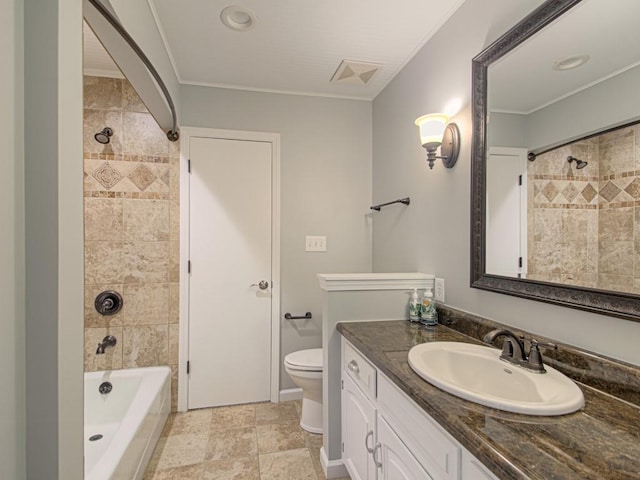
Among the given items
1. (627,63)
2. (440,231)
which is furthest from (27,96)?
(440,231)

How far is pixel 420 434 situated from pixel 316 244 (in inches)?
72.9

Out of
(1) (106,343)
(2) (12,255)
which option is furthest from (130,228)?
(2) (12,255)

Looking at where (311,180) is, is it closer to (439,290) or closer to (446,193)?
(446,193)

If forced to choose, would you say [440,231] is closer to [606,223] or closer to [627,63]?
[606,223]

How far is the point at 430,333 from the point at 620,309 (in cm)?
72

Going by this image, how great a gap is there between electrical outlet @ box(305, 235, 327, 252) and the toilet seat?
2.61ft

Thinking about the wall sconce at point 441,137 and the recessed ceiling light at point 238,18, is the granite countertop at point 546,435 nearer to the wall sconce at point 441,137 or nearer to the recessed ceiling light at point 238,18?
the wall sconce at point 441,137

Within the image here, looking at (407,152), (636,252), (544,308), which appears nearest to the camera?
(636,252)

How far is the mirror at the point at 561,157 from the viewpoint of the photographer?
0.97m

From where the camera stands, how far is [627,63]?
0.95 metres

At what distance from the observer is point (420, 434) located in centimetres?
95

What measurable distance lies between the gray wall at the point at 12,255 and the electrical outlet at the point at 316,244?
2055mm

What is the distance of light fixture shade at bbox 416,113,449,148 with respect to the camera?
166 centimetres

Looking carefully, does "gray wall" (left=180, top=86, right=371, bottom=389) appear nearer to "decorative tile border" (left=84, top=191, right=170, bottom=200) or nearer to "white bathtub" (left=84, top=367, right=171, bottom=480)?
"decorative tile border" (left=84, top=191, right=170, bottom=200)
